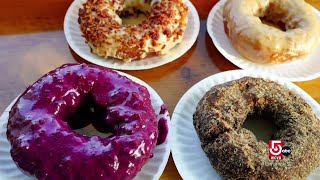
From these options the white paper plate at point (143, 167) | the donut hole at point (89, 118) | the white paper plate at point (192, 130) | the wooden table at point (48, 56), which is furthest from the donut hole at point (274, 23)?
the donut hole at point (89, 118)

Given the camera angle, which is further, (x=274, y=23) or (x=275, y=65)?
(x=274, y=23)

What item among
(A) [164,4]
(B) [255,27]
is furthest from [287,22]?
(A) [164,4]

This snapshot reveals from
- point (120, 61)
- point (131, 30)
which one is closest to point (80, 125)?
point (120, 61)

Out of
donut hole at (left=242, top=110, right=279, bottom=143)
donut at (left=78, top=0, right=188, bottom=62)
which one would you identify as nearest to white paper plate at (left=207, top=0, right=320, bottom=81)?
donut at (left=78, top=0, right=188, bottom=62)

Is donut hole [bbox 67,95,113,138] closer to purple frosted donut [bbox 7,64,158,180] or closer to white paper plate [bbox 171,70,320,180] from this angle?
purple frosted donut [bbox 7,64,158,180]

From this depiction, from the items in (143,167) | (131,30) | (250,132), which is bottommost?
(143,167)

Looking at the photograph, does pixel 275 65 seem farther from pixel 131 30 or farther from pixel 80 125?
pixel 80 125

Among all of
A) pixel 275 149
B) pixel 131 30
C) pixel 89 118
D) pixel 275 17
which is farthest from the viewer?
pixel 275 17
